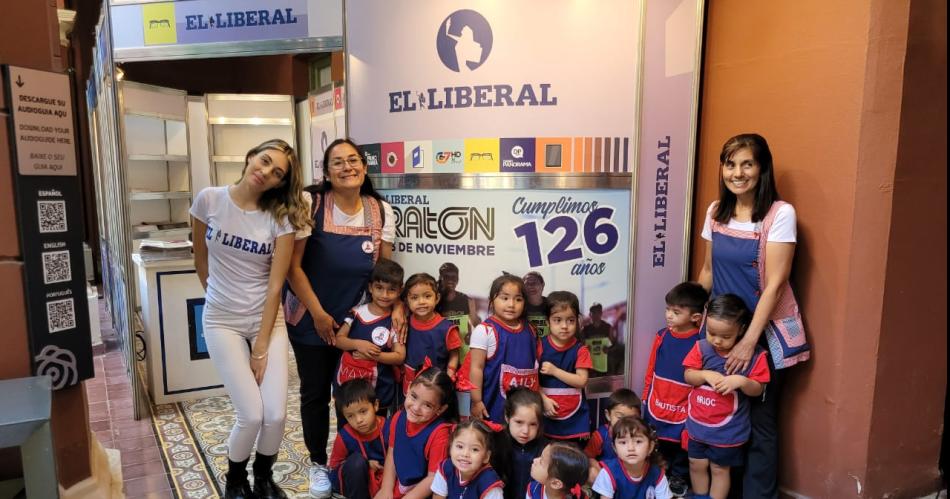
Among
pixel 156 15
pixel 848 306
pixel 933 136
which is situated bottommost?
pixel 848 306

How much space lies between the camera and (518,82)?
9.11 ft

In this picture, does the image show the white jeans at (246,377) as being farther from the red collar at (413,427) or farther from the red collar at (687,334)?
the red collar at (687,334)

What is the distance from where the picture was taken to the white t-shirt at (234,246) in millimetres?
2467

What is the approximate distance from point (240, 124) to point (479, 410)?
159 inches

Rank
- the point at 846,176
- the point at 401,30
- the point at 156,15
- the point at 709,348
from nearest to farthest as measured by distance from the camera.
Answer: the point at 846,176 → the point at 709,348 → the point at 401,30 → the point at 156,15

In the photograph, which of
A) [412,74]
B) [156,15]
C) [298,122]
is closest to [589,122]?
[412,74]

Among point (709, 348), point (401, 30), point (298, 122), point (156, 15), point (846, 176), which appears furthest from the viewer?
point (298, 122)

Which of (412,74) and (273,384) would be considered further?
(412,74)

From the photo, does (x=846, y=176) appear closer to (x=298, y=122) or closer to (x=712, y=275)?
(x=712, y=275)

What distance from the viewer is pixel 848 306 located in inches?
98.1

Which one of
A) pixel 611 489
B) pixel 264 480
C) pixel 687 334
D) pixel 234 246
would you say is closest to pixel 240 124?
pixel 234 246

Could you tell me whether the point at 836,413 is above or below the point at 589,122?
below

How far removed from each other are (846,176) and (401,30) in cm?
198

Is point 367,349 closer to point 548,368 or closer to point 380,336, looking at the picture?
point 380,336
